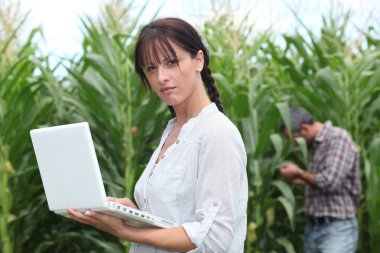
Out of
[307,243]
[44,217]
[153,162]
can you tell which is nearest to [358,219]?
[307,243]

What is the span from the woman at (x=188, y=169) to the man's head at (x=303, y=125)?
253 centimetres

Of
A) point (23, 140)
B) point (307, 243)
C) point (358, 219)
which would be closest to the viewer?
point (23, 140)

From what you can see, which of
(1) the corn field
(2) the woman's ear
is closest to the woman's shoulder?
(2) the woman's ear

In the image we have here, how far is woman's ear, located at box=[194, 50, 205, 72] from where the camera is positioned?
1.78 meters

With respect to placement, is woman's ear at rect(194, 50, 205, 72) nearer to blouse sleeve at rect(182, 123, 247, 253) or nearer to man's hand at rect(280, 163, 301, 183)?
blouse sleeve at rect(182, 123, 247, 253)

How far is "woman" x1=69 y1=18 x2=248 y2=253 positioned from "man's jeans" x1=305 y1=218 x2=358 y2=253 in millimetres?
2485

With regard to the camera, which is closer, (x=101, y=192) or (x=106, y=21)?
(x=101, y=192)

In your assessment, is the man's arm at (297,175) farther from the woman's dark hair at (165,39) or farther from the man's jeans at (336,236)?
the woman's dark hair at (165,39)

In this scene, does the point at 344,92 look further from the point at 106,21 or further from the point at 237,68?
the point at 106,21

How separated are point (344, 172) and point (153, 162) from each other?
246cm

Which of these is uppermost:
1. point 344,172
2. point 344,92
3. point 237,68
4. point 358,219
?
point 237,68

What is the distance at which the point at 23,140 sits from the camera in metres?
4.11

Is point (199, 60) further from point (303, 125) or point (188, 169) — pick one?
point (303, 125)

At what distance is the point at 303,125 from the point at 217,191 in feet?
8.99
